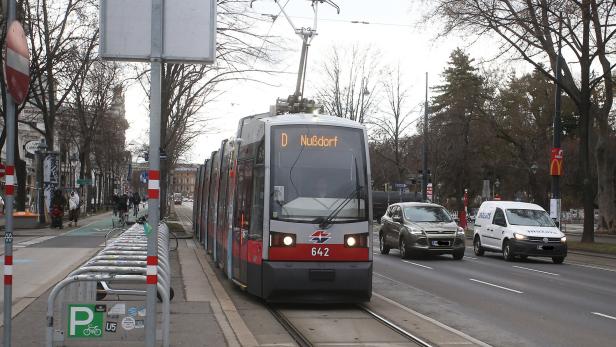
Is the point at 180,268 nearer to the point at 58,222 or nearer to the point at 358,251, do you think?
the point at 358,251

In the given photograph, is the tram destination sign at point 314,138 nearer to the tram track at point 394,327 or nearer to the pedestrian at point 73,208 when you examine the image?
the tram track at point 394,327

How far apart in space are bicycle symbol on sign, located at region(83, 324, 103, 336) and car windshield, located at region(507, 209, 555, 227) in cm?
1863

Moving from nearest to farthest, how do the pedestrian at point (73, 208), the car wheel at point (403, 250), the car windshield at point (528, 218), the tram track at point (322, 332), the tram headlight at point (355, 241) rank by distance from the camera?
the tram track at point (322, 332), the tram headlight at point (355, 241), the car wheel at point (403, 250), the car windshield at point (528, 218), the pedestrian at point (73, 208)

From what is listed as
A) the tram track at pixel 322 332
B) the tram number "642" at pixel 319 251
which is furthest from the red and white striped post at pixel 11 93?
the tram number "642" at pixel 319 251

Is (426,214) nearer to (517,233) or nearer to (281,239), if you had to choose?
(517,233)

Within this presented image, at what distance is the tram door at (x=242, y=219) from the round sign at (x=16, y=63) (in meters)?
6.39

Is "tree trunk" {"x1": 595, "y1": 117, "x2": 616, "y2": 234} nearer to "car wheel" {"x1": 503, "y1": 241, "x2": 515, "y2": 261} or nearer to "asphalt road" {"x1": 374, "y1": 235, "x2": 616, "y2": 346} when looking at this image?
"car wheel" {"x1": 503, "y1": 241, "x2": 515, "y2": 261}

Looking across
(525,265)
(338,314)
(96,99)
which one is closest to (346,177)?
(338,314)

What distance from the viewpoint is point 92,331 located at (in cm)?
688

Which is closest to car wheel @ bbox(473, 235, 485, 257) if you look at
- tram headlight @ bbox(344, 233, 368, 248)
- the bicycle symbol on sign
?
tram headlight @ bbox(344, 233, 368, 248)

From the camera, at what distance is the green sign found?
22.4ft

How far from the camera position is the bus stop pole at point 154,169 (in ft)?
17.5

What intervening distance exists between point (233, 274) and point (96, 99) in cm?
3893

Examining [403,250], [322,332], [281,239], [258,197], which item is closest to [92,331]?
[322,332]
